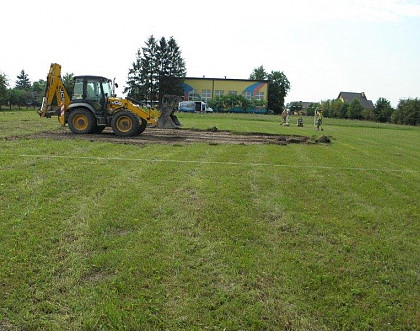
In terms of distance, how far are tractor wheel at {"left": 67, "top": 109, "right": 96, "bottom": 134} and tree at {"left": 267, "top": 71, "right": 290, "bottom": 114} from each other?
82.3 metres

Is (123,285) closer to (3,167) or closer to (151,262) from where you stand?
(151,262)

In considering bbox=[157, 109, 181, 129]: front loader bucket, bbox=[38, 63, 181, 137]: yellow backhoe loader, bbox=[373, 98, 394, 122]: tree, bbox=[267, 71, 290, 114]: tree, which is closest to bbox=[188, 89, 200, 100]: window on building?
bbox=[267, 71, 290, 114]: tree

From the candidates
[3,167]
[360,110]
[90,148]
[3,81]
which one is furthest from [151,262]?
[360,110]

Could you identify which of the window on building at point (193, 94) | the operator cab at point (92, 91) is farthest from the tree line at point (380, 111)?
the operator cab at point (92, 91)

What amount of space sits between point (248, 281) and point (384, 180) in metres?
5.92

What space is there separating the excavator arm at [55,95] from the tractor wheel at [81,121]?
24.7 inches

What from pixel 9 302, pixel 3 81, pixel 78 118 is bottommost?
pixel 9 302

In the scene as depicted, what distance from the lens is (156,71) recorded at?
78.5 meters

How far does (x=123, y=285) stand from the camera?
3.54 meters

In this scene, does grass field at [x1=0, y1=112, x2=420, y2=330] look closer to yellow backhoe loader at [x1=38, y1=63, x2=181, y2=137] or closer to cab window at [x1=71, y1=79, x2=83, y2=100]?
yellow backhoe loader at [x1=38, y1=63, x2=181, y2=137]

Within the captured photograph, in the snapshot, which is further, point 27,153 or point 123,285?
point 27,153

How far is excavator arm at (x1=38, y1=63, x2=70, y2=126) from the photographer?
16.0 metres

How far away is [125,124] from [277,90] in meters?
87.9

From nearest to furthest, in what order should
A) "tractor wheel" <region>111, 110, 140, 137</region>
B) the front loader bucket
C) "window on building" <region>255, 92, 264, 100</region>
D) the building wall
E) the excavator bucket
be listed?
"tractor wheel" <region>111, 110, 140, 137</region>
the excavator bucket
the front loader bucket
the building wall
"window on building" <region>255, 92, 264, 100</region>
